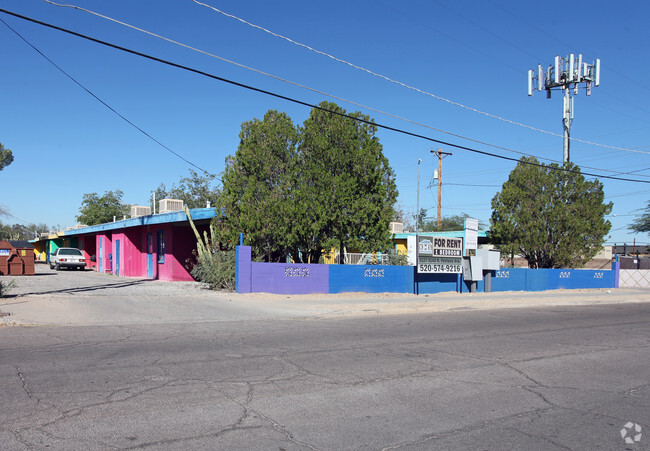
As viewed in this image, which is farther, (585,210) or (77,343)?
(585,210)

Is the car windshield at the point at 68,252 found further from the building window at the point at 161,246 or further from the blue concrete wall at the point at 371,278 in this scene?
the blue concrete wall at the point at 371,278

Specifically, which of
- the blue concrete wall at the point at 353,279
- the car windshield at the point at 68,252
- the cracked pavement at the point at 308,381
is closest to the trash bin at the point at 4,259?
the car windshield at the point at 68,252

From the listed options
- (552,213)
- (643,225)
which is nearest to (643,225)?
(643,225)

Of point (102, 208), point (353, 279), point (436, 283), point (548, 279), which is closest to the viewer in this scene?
point (353, 279)

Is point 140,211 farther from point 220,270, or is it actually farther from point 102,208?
point 102,208

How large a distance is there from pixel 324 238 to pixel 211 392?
13.3 m

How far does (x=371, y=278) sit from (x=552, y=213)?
1260 centimetres

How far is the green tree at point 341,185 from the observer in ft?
62.3

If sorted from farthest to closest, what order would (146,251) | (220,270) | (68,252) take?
(68,252), (146,251), (220,270)

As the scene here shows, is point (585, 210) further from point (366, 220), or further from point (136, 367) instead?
point (136, 367)

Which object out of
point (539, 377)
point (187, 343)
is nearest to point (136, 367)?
point (187, 343)

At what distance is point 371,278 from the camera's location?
20453 mm

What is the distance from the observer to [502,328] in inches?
509

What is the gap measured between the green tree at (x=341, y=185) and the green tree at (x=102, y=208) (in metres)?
45.0
